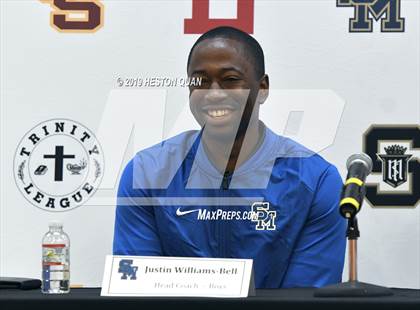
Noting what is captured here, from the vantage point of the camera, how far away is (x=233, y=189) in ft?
10.4

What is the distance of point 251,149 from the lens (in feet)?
10.6

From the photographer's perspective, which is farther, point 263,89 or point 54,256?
point 263,89

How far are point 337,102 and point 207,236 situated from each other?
0.65 meters

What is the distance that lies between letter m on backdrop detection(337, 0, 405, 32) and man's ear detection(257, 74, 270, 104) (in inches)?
13.6

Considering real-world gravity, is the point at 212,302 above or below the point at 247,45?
below

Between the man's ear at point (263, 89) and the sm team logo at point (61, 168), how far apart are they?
59cm

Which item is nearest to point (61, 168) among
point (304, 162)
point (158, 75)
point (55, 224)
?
point (55, 224)

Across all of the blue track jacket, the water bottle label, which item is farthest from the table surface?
the blue track jacket

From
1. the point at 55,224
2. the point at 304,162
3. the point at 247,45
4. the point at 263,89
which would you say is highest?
the point at 247,45

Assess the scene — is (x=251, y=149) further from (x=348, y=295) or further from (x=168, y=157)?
(x=348, y=295)

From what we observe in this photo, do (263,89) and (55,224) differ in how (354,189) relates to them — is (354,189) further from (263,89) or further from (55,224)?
(55,224)

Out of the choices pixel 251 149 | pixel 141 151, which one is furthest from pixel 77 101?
pixel 251 149

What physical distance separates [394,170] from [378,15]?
Answer: 0.54m

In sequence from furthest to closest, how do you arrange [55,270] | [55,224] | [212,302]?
Result: 1. [55,224]
2. [55,270]
3. [212,302]
